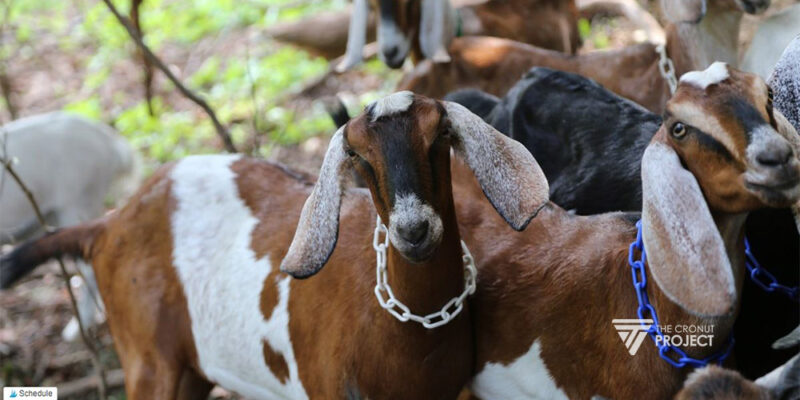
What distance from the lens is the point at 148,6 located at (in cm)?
919

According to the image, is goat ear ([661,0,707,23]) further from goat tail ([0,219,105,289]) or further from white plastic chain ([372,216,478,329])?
goat tail ([0,219,105,289])

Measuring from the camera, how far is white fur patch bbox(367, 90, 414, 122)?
2.50 metres

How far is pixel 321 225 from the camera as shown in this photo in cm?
→ 253

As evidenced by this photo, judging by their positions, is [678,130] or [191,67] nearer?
[678,130]

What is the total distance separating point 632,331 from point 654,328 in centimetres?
7

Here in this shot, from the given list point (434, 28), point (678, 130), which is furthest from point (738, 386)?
point (434, 28)

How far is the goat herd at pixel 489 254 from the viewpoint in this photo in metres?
2.29

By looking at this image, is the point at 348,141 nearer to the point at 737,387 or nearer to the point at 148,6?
the point at 737,387

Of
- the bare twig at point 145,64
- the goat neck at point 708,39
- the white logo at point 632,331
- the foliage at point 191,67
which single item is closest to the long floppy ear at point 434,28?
the goat neck at point 708,39

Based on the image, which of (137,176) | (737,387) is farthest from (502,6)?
(737,387)

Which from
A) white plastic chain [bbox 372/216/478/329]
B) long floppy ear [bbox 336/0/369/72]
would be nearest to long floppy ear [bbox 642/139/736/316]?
white plastic chain [bbox 372/216/478/329]

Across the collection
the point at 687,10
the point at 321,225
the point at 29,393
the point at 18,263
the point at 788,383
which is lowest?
the point at 29,393

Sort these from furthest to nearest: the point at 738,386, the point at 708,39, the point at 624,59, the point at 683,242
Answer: the point at 624,59
the point at 708,39
the point at 683,242
the point at 738,386

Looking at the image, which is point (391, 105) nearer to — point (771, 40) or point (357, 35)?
point (771, 40)
